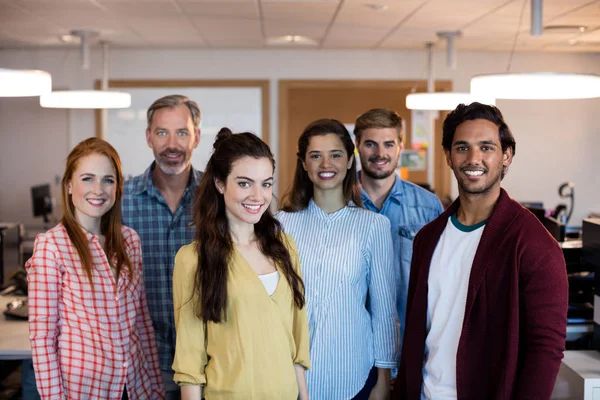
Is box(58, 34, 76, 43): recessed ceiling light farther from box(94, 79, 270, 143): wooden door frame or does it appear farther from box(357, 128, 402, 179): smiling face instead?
box(357, 128, 402, 179): smiling face

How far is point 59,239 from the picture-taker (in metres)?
2.14

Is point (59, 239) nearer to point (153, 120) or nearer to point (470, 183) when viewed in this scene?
point (153, 120)

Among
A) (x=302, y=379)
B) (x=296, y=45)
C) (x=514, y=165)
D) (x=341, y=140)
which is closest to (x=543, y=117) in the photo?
(x=514, y=165)

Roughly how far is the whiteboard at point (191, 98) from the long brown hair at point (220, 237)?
5.20 m

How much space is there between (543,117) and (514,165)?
612 mm

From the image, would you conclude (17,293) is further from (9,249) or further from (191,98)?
(191,98)

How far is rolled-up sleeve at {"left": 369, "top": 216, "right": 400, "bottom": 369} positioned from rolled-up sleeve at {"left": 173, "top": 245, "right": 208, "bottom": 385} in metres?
0.70

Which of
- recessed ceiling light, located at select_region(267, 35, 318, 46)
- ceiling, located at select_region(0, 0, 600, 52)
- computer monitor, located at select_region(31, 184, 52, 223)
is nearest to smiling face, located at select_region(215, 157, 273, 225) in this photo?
ceiling, located at select_region(0, 0, 600, 52)

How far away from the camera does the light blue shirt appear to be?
269 centimetres

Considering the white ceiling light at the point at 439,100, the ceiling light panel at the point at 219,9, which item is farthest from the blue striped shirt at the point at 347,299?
the ceiling light panel at the point at 219,9

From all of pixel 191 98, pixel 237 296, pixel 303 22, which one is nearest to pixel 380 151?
pixel 237 296

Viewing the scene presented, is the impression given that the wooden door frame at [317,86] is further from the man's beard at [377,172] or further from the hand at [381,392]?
the hand at [381,392]

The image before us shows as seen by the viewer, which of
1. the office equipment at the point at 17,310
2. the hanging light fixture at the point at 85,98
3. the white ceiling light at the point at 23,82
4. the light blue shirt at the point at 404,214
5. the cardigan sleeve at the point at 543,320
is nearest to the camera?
the cardigan sleeve at the point at 543,320

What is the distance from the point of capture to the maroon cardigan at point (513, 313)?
176 centimetres
